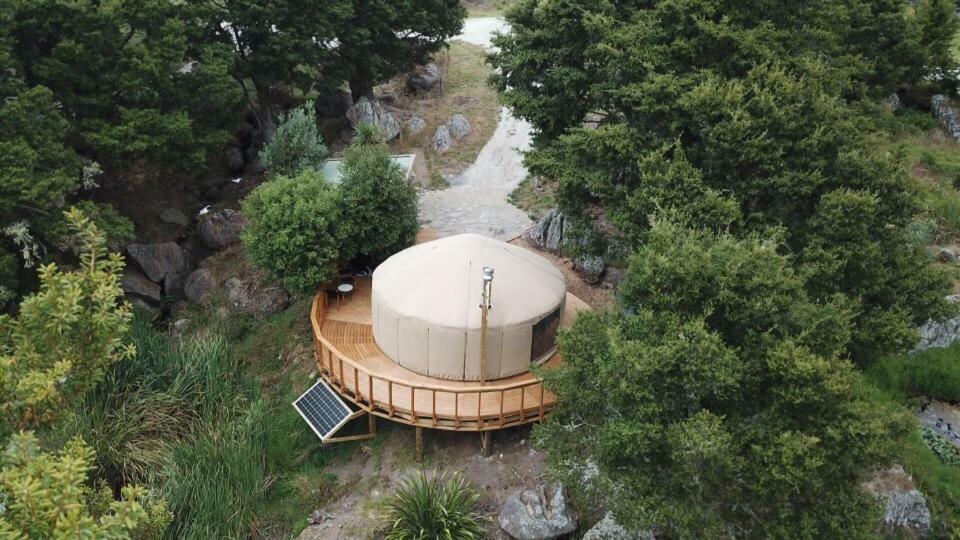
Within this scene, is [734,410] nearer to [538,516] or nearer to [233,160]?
[538,516]

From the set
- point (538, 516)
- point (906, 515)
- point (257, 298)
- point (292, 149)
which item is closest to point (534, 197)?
point (292, 149)

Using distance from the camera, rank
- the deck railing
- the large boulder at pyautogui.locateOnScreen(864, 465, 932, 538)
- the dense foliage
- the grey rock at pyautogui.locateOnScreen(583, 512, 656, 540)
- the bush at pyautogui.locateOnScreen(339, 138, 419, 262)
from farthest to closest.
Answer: the bush at pyautogui.locateOnScreen(339, 138, 419, 262), the deck railing, the dense foliage, the large boulder at pyautogui.locateOnScreen(864, 465, 932, 538), the grey rock at pyautogui.locateOnScreen(583, 512, 656, 540)

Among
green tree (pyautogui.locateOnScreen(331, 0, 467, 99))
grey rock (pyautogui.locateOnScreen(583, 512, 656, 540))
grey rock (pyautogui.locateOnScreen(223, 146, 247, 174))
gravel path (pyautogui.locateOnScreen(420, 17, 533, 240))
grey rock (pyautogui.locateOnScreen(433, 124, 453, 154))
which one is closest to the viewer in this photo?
grey rock (pyautogui.locateOnScreen(583, 512, 656, 540))

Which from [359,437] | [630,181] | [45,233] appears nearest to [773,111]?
[630,181]

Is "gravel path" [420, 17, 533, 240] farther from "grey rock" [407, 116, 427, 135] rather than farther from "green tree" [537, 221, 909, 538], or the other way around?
"green tree" [537, 221, 909, 538]

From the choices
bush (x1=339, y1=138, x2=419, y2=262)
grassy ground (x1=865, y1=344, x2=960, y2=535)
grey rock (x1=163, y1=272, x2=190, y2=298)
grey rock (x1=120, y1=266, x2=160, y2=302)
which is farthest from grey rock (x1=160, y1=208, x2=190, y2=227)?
grassy ground (x1=865, y1=344, x2=960, y2=535)

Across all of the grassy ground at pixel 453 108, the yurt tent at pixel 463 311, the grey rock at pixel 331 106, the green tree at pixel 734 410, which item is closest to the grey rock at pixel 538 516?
the green tree at pixel 734 410
